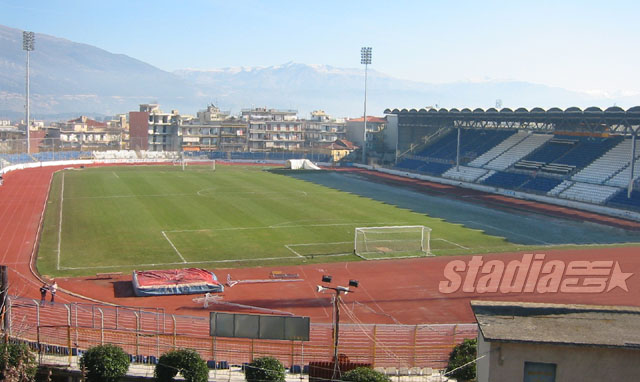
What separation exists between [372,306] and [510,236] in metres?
19.8

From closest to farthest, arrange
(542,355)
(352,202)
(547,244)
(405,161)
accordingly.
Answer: (542,355) < (547,244) < (352,202) < (405,161)

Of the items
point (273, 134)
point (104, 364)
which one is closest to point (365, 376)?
point (104, 364)

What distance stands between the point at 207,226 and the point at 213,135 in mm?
87620

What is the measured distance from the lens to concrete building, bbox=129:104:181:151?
129 metres

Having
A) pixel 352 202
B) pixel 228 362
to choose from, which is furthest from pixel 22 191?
pixel 228 362

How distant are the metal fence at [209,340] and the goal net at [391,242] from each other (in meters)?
14.8

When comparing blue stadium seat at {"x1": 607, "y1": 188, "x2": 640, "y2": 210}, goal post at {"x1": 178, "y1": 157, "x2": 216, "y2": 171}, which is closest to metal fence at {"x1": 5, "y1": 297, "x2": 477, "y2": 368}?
blue stadium seat at {"x1": 607, "y1": 188, "x2": 640, "y2": 210}

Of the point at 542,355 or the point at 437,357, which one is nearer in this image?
the point at 542,355

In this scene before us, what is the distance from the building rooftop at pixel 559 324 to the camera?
523 inches

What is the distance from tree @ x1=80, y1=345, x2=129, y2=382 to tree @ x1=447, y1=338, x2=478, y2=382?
28.9 ft

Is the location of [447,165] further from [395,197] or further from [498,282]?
[498,282]

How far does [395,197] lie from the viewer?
65.2 meters

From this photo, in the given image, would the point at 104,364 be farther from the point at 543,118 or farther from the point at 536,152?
the point at 536,152

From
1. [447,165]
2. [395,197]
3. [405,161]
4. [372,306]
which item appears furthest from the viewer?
[405,161]
